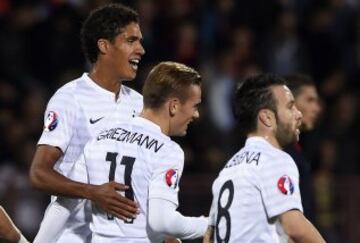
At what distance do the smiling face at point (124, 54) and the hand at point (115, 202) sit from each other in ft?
2.85

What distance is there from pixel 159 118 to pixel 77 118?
2.09 feet

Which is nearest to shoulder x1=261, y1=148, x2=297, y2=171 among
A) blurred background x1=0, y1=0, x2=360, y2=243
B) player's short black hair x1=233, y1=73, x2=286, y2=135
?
player's short black hair x1=233, y1=73, x2=286, y2=135

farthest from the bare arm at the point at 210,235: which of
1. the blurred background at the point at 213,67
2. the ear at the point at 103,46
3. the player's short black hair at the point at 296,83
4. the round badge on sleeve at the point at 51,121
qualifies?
the blurred background at the point at 213,67

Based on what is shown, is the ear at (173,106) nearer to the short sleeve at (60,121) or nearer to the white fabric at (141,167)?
the white fabric at (141,167)

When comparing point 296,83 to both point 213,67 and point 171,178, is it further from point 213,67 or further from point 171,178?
point 213,67

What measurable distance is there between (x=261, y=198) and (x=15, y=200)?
17.9 ft

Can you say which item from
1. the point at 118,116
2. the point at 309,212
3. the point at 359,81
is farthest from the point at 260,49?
the point at 118,116

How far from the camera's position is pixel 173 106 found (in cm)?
571

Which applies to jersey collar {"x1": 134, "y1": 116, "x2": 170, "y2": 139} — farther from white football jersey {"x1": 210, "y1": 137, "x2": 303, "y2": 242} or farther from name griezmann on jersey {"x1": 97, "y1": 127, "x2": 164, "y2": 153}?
white football jersey {"x1": 210, "y1": 137, "x2": 303, "y2": 242}

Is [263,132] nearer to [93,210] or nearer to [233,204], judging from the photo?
[233,204]

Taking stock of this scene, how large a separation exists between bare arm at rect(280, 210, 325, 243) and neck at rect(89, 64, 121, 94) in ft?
4.43

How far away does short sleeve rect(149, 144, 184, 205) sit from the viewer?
18.0ft

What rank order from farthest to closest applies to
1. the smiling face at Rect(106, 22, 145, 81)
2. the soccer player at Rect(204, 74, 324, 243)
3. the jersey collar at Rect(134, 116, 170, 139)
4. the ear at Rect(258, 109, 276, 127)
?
the smiling face at Rect(106, 22, 145, 81)
the ear at Rect(258, 109, 276, 127)
the jersey collar at Rect(134, 116, 170, 139)
the soccer player at Rect(204, 74, 324, 243)

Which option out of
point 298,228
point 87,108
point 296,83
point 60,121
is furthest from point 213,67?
point 298,228
